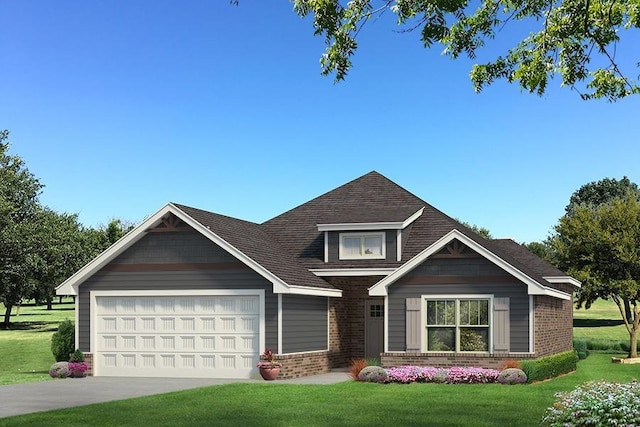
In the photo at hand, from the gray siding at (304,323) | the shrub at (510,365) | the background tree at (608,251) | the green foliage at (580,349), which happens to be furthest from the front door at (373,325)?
the background tree at (608,251)

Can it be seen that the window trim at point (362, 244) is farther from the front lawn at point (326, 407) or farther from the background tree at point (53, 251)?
the background tree at point (53, 251)

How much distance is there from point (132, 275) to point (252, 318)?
434 cm

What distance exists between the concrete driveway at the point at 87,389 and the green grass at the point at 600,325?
3757 cm

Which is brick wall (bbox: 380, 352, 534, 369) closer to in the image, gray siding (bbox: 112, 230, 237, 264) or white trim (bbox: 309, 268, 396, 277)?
white trim (bbox: 309, 268, 396, 277)

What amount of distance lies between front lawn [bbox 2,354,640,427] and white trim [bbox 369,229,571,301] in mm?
3232

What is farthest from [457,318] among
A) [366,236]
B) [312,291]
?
[366,236]

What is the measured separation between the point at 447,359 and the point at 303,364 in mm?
4533

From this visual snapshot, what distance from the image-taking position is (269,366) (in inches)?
1045

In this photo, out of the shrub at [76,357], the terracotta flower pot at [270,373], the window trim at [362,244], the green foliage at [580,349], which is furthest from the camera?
the green foliage at [580,349]

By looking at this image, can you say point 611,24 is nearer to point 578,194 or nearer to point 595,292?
point 595,292

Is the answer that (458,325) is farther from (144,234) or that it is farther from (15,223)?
(15,223)

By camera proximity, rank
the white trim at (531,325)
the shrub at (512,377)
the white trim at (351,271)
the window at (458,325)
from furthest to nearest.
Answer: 1. the white trim at (351,271)
2. the window at (458,325)
3. the white trim at (531,325)
4. the shrub at (512,377)

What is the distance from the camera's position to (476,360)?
27.5 metres

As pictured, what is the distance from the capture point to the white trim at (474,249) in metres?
27.0
